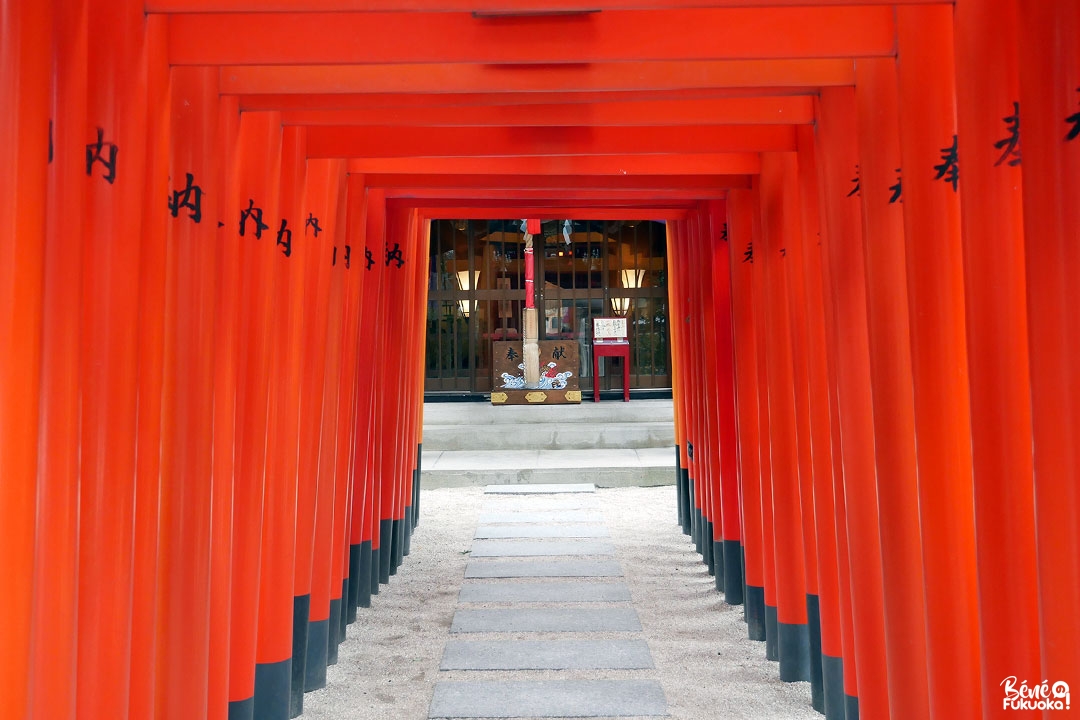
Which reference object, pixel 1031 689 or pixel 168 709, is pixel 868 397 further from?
pixel 168 709

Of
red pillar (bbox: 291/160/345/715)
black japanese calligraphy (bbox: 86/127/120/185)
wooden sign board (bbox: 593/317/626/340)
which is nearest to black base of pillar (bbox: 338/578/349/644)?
red pillar (bbox: 291/160/345/715)

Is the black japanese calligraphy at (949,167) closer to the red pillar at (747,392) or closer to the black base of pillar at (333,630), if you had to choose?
the red pillar at (747,392)

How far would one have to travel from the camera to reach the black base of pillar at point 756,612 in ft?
12.6

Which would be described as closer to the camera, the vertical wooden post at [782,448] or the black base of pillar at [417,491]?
the vertical wooden post at [782,448]

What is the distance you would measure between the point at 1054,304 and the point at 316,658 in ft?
9.44

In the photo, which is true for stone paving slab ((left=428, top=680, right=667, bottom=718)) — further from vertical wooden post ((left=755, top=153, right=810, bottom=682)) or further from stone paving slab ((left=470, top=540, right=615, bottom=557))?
stone paving slab ((left=470, top=540, right=615, bottom=557))

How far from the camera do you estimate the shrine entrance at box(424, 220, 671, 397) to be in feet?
47.8

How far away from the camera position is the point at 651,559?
5484 millimetres

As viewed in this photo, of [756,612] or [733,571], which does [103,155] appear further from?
[733,571]

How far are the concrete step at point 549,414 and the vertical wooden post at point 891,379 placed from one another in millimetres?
9315

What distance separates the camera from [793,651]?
10.8 feet

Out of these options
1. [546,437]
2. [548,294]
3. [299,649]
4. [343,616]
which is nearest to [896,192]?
[299,649]

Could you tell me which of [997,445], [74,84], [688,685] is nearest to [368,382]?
[688,685]

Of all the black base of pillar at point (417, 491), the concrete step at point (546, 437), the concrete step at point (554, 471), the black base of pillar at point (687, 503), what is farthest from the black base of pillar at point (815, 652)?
the concrete step at point (546, 437)
